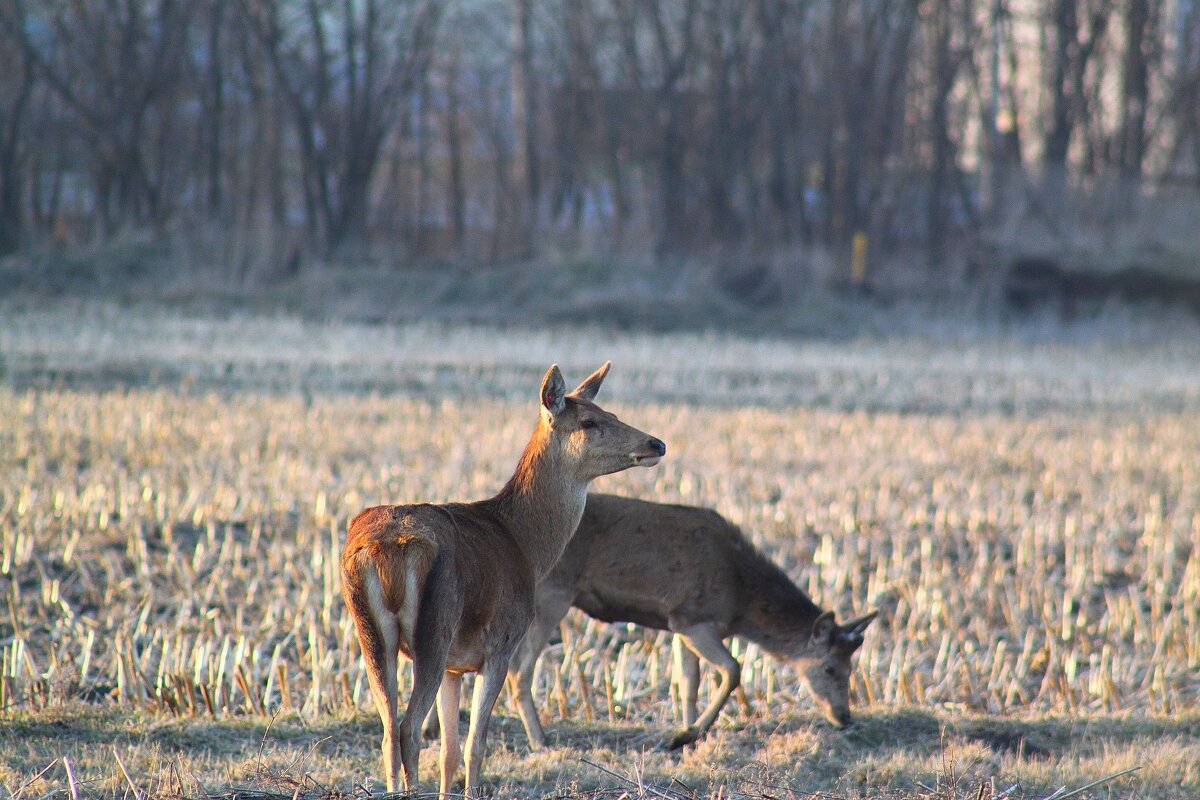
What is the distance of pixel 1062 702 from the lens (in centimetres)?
696

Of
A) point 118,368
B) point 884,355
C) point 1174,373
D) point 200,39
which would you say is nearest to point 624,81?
point 200,39

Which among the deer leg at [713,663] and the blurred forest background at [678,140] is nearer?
the deer leg at [713,663]

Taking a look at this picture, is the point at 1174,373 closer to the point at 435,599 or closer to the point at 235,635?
the point at 235,635

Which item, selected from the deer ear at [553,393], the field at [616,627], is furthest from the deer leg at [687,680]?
the deer ear at [553,393]

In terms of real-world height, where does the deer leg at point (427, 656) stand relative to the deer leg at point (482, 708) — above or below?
above

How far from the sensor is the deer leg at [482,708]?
467 cm

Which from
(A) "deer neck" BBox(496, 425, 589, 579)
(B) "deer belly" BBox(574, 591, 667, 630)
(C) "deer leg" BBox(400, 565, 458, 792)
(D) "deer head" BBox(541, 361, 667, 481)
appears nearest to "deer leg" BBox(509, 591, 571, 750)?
(B) "deer belly" BBox(574, 591, 667, 630)

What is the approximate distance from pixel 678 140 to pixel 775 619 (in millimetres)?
28146

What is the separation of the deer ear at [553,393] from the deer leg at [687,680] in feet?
6.11

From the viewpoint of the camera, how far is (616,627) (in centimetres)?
805

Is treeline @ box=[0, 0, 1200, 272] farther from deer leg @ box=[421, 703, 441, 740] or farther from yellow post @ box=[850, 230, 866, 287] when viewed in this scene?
deer leg @ box=[421, 703, 441, 740]

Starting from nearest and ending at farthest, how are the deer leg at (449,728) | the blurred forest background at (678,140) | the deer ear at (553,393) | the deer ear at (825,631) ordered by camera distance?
the deer leg at (449,728)
the deer ear at (553,393)
the deer ear at (825,631)
the blurred forest background at (678,140)

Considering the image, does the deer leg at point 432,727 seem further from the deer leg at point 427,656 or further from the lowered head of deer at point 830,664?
the lowered head of deer at point 830,664

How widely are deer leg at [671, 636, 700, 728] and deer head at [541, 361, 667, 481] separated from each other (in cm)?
161
